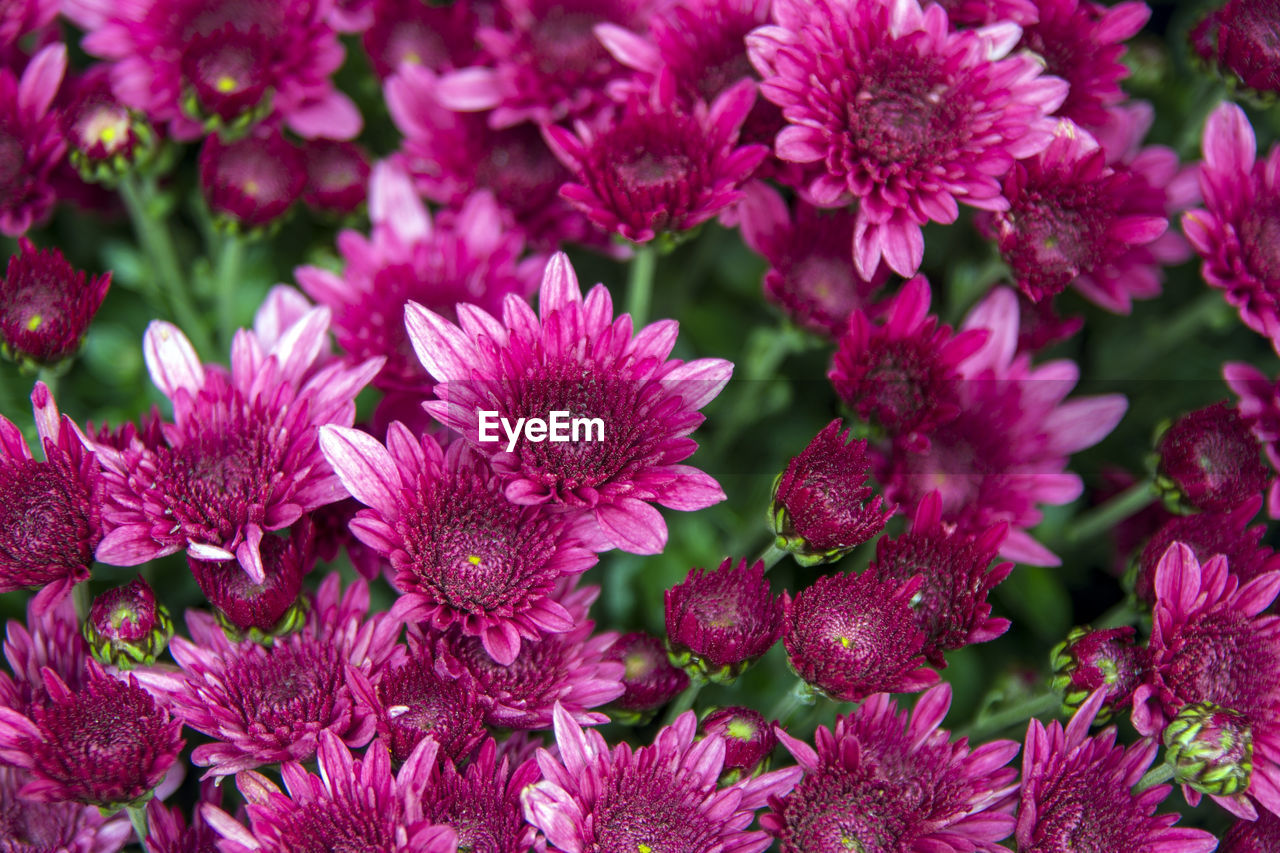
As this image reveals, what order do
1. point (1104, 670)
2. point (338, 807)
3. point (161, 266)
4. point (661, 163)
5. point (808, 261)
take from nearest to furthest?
point (338, 807)
point (1104, 670)
point (661, 163)
point (808, 261)
point (161, 266)

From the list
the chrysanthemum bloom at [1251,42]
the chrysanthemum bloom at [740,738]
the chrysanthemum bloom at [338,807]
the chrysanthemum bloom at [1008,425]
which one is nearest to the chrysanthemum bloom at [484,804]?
the chrysanthemum bloom at [338,807]

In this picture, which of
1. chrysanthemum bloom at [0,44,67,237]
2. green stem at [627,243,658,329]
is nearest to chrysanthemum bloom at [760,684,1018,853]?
green stem at [627,243,658,329]

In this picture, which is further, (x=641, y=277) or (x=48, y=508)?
(x=641, y=277)

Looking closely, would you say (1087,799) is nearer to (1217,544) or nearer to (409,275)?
(1217,544)

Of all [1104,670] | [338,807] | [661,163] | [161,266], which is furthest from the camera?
[161,266]

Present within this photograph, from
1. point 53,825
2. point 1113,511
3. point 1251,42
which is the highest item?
Result: point 1251,42

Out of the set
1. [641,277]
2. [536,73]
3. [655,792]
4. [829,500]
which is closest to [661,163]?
Answer: [641,277]

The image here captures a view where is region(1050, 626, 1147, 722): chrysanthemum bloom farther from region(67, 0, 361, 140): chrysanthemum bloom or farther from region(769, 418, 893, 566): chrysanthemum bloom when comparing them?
region(67, 0, 361, 140): chrysanthemum bloom
